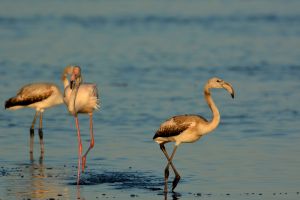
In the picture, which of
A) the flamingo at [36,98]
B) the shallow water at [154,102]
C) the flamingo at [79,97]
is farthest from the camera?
the flamingo at [36,98]

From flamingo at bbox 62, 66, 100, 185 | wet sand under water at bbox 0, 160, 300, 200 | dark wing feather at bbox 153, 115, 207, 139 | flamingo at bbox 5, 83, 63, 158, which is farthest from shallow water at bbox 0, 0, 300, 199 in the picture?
flamingo at bbox 62, 66, 100, 185

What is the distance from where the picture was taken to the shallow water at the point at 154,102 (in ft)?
39.1

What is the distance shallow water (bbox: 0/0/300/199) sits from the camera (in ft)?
39.1

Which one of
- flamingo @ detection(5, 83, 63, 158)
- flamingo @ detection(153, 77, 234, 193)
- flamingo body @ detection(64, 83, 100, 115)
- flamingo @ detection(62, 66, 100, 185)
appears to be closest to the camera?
flamingo @ detection(153, 77, 234, 193)

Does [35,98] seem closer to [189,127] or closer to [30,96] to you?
[30,96]

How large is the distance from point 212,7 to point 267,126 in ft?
121

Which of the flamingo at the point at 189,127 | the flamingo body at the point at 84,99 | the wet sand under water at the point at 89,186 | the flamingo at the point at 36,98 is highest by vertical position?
the flamingo at the point at 36,98

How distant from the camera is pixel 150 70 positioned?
1033 inches

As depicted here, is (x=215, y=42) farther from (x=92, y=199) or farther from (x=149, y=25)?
(x=92, y=199)

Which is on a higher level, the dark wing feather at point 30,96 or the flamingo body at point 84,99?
the dark wing feather at point 30,96

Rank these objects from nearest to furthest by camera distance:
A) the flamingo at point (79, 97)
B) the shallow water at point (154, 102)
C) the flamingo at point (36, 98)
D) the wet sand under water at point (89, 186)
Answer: the wet sand under water at point (89, 186), the shallow water at point (154, 102), the flamingo at point (79, 97), the flamingo at point (36, 98)

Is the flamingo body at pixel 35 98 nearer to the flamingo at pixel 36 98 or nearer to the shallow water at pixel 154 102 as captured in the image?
the flamingo at pixel 36 98

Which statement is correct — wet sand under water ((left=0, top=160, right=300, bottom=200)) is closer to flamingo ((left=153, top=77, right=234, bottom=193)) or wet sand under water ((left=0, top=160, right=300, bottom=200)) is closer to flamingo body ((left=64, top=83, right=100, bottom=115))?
flamingo ((left=153, top=77, right=234, bottom=193))

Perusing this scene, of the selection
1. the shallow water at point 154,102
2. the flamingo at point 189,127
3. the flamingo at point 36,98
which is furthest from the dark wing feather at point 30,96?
the flamingo at point 189,127
